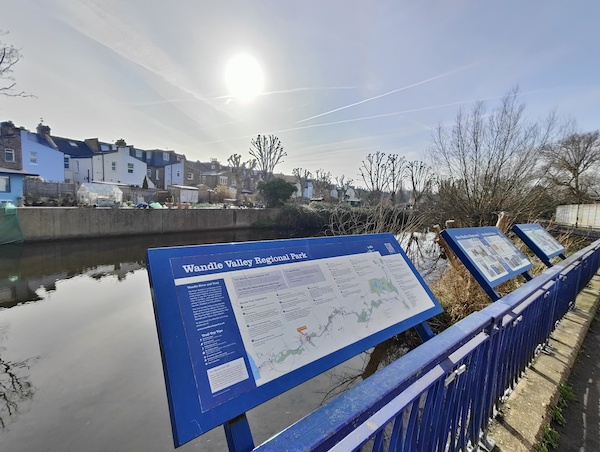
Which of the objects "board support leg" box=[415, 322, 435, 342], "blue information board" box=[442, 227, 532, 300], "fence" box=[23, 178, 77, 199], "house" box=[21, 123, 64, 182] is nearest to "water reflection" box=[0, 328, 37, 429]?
"board support leg" box=[415, 322, 435, 342]

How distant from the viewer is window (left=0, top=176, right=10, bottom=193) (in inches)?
683

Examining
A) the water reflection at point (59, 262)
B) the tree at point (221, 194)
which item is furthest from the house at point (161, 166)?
the water reflection at point (59, 262)

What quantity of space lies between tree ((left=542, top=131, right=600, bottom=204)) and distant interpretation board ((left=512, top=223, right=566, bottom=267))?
25.7 m

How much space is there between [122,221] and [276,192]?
44.3 ft

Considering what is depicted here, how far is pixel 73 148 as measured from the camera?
3459 centimetres

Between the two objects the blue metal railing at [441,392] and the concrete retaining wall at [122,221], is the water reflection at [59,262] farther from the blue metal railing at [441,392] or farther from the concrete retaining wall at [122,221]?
the blue metal railing at [441,392]

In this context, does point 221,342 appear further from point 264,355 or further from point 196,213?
point 196,213

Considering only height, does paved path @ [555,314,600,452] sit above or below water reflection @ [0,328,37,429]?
above

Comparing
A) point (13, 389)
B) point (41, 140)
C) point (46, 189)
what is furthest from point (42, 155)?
point (13, 389)

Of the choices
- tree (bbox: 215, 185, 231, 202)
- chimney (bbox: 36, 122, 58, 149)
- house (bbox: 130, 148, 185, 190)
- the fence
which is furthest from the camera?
house (bbox: 130, 148, 185, 190)

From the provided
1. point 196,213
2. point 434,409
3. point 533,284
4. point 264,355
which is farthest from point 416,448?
point 196,213

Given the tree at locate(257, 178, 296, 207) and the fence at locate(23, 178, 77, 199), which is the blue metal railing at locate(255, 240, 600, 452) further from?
the tree at locate(257, 178, 296, 207)

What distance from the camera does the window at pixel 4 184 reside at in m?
17.3

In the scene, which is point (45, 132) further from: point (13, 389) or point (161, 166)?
point (13, 389)
